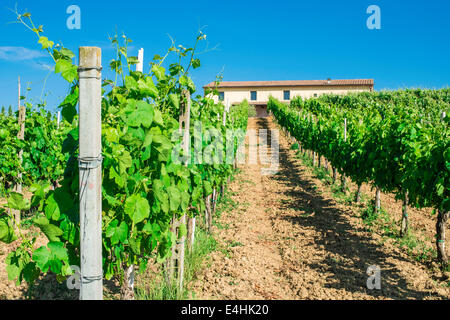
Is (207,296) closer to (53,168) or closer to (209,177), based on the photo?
(209,177)

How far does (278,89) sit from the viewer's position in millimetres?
45719

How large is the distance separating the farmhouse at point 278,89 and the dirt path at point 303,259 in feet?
124

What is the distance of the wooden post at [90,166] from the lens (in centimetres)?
170

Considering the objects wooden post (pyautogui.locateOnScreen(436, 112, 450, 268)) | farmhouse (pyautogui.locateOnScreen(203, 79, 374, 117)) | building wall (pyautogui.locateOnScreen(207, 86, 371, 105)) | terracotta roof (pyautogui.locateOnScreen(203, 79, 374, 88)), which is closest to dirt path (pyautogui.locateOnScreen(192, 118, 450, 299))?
wooden post (pyautogui.locateOnScreen(436, 112, 450, 268))

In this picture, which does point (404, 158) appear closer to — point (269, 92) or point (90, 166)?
point (90, 166)

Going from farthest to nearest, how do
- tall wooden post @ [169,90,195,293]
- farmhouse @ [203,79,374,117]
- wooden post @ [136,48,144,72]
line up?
1. farmhouse @ [203,79,374,117]
2. tall wooden post @ [169,90,195,293]
3. wooden post @ [136,48,144,72]

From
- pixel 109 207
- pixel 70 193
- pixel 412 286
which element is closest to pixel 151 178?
pixel 109 207

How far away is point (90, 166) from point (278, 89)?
45658mm

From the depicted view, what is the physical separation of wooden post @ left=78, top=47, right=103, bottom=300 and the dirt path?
6.91ft

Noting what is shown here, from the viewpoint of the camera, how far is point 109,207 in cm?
218

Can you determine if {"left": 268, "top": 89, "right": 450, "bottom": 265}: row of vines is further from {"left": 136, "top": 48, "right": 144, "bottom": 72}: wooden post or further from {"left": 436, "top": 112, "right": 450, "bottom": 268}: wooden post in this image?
{"left": 136, "top": 48, "right": 144, "bottom": 72}: wooden post

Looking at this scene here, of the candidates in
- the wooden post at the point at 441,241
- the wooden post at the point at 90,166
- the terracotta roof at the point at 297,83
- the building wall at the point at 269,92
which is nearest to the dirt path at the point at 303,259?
the wooden post at the point at 441,241

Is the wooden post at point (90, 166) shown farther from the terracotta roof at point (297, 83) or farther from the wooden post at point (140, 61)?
the terracotta roof at point (297, 83)

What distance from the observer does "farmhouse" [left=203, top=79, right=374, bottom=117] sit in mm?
43969
